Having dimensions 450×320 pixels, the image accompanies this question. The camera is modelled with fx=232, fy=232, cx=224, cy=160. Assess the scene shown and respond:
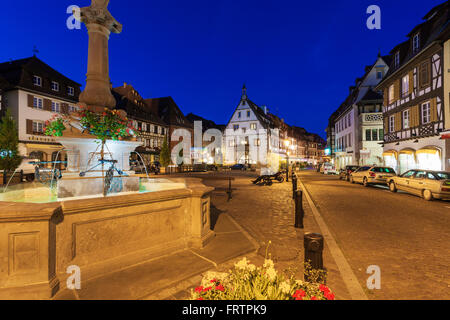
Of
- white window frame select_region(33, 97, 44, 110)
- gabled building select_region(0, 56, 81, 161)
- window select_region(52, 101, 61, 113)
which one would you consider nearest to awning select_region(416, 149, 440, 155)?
gabled building select_region(0, 56, 81, 161)

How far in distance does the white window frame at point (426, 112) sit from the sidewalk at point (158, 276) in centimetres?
2113

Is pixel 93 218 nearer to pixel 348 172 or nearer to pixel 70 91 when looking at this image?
pixel 348 172

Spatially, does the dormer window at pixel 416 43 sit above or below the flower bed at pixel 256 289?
above

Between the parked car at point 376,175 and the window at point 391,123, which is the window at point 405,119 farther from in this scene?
the parked car at point 376,175

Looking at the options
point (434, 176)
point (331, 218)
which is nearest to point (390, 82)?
point (434, 176)

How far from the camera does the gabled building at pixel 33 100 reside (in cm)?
2414

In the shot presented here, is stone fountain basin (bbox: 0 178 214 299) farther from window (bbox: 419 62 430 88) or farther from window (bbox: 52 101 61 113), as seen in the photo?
window (bbox: 52 101 61 113)

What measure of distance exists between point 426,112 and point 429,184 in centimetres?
1129

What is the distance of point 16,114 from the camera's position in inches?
945

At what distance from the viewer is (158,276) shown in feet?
11.4

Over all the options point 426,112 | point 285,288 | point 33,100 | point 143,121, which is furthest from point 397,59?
point 33,100

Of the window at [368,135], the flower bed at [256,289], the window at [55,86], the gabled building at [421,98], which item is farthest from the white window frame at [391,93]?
the window at [55,86]

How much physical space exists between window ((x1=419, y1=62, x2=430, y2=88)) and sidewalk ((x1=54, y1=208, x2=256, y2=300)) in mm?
21978
